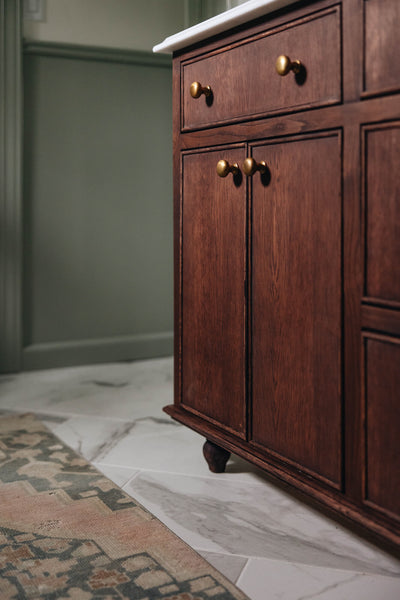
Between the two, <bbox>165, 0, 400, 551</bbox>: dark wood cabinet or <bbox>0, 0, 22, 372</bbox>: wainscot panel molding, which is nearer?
<bbox>165, 0, 400, 551</bbox>: dark wood cabinet

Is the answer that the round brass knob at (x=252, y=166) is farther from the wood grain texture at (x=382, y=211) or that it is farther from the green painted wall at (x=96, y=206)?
the green painted wall at (x=96, y=206)

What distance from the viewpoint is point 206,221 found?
1436 millimetres

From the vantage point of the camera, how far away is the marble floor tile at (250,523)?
119cm

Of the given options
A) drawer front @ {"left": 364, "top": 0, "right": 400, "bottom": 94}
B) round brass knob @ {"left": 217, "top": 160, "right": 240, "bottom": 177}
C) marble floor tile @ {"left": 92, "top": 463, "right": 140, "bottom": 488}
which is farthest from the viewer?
marble floor tile @ {"left": 92, "top": 463, "right": 140, "bottom": 488}

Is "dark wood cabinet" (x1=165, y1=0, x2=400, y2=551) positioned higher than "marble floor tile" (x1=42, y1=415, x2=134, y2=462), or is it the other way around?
"dark wood cabinet" (x1=165, y1=0, x2=400, y2=551)

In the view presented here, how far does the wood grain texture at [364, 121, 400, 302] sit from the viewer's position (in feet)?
3.19

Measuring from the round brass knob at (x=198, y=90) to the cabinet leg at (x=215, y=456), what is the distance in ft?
2.54

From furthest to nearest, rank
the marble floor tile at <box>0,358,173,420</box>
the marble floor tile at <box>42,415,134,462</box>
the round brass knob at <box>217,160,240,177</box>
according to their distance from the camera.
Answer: the marble floor tile at <box>0,358,173,420</box> → the marble floor tile at <box>42,415,134,462</box> → the round brass knob at <box>217,160,240,177</box>

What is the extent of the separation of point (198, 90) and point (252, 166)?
25cm

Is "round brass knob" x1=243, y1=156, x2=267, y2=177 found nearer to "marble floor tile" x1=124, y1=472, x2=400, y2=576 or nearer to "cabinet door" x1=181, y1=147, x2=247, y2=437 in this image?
"cabinet door" x1=181, y1=147, x2=247, y2=437

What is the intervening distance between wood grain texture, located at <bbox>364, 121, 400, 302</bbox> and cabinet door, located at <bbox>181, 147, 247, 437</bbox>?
0.34m

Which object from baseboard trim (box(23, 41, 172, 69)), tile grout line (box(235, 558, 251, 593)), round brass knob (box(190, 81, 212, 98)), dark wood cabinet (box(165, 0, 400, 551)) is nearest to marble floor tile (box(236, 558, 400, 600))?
tile grout line (box(235, 558, 251, 593))

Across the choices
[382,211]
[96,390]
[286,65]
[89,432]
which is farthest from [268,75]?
[96,390]

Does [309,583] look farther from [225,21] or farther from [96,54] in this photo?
[96,54]
